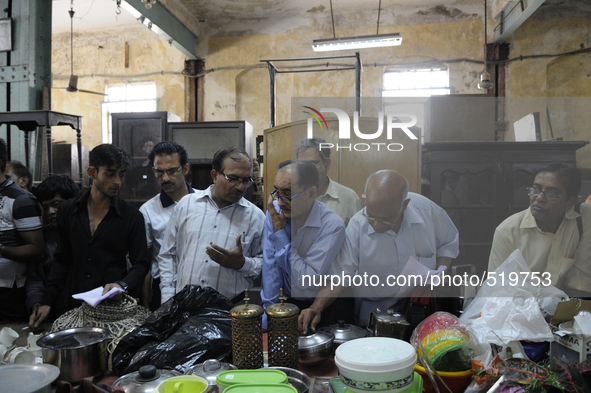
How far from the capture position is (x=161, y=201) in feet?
7.73

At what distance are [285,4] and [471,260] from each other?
5943mm

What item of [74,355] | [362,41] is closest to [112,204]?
[74,355]

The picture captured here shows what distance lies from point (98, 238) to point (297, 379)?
1.30m

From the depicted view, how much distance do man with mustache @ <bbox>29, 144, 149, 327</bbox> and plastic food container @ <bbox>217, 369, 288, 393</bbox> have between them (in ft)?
3.26

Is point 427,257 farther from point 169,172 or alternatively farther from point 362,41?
point 362,41

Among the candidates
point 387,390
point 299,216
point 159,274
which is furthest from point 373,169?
A: point 159,274

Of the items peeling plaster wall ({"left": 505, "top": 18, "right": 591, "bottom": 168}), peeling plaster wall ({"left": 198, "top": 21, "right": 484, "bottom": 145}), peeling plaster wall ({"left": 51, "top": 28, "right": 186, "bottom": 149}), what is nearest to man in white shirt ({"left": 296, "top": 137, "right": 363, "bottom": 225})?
peeling plaster wall ({"left": 198, "top": 21, "right": 484, "bottom": 145})

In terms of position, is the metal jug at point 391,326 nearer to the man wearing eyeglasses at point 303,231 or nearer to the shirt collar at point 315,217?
the man wearing eyeglasses at point 303,231

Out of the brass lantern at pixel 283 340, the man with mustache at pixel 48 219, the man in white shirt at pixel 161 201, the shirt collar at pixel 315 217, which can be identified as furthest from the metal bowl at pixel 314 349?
the man with mustache at pixel 48 219

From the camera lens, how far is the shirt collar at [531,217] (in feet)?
5.16

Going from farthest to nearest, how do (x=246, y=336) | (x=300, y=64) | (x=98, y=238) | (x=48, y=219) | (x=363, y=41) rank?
1. (x=300, y=64)
2. (x=363, y=41)
3. (x=48, y=219)
4. (x=98, y=238)
5. (x=246, y=336)

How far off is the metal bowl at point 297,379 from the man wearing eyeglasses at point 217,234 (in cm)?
71

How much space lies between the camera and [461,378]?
45.6 inches

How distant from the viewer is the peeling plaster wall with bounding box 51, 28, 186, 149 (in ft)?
23.5
